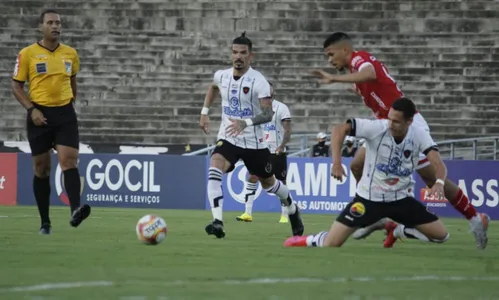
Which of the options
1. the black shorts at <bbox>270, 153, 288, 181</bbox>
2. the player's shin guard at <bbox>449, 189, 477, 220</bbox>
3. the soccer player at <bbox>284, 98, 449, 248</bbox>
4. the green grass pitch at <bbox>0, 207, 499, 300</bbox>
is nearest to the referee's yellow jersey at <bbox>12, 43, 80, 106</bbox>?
the green grass pitch at <bbox>0, 207, 499, 300</bbox>

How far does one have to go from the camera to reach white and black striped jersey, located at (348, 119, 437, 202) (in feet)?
38.1

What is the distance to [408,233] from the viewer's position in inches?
Result: 489

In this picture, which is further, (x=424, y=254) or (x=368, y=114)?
(x=368, y=114)

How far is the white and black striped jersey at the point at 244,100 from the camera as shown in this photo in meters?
14.2

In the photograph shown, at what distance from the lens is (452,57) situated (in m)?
34.4

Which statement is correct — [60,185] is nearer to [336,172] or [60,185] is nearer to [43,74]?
[43,74]

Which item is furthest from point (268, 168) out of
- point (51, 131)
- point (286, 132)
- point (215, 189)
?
point (286, 132)

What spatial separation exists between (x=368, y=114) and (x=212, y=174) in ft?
65.1

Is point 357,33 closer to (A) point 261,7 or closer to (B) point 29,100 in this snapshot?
(A) point 261,7

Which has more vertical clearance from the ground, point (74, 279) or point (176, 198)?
point (74, 279)

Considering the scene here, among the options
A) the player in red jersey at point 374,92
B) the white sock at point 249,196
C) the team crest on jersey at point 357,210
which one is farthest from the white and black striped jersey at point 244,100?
the white sock at point 249,196

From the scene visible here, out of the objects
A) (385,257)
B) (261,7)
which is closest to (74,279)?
(385,257)

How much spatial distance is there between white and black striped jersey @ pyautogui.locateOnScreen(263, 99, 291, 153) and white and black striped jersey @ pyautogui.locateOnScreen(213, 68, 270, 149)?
631 centimetres

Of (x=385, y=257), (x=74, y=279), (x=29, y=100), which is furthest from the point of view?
(x=29, y=100)
